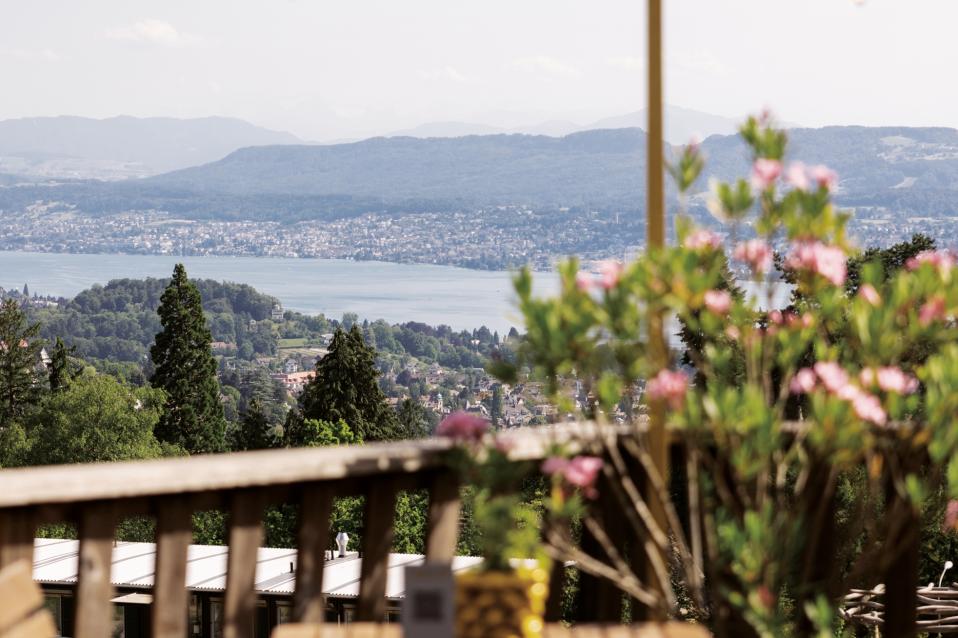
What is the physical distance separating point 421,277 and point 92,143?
57148mm

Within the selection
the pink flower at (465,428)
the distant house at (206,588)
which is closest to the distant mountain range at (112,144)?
the distant house at (206,588)

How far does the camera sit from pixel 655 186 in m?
2.40

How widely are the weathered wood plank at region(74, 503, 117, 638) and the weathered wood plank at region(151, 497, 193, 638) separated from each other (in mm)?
71

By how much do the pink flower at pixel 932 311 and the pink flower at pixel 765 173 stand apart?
32 cm

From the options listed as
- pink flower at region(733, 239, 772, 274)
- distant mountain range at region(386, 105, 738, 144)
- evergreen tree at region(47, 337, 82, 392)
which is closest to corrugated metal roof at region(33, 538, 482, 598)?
pink flower at region(733, 239, 772, 274)

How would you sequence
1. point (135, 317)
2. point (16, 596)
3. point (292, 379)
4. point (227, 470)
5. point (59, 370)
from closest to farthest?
point (16, 596), point (227, 470), point (59, 370), point (292, 379), point (135, 317)

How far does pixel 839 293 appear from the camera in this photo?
2145 mm

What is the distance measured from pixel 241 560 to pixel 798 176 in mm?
1079

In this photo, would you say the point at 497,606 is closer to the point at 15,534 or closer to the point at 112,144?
the point at 15,534

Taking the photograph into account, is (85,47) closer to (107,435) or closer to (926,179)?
(926,179)

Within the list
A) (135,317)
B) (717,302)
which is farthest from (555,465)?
(135,317)

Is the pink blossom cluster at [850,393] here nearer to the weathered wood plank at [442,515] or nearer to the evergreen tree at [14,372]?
the weathered wood plank at [442,515]

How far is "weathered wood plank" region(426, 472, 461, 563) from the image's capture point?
83.1 inches

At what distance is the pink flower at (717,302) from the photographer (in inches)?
79.7
